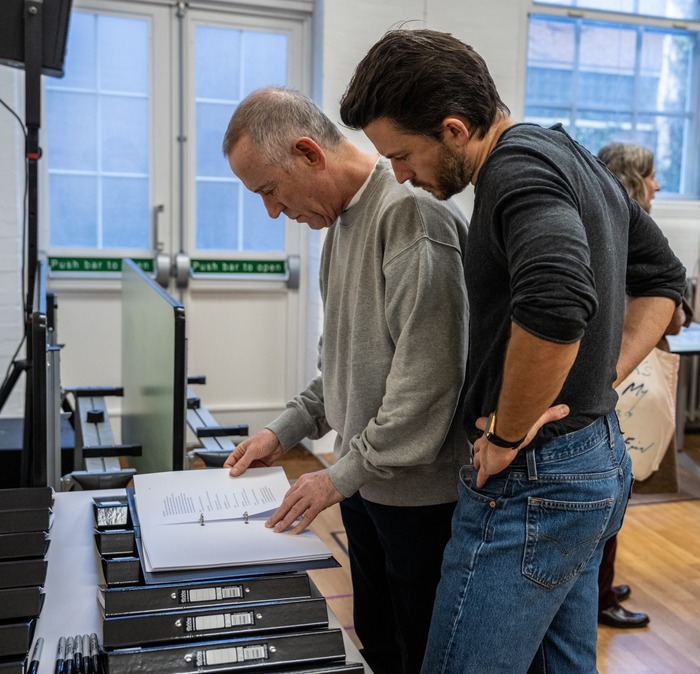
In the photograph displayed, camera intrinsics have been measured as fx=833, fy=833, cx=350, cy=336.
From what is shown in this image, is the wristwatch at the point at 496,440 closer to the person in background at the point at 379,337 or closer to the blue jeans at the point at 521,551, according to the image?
the blue jeans at the point at 521,551

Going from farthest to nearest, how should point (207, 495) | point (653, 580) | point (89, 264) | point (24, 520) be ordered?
point (89, 264) < point (653, 580) < point (207, 495) < point (24, 520)

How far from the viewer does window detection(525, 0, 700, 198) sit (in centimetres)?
450

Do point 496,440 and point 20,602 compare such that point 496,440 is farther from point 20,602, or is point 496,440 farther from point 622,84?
point 622,84

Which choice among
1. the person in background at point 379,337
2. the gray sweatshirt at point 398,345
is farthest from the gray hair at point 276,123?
the gray sweatshirt at point 398,345

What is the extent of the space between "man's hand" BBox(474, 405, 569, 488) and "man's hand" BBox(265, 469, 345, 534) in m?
0.29

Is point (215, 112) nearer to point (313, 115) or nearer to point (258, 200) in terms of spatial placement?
point (258, 200)

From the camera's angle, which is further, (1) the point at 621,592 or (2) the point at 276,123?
(1) the point at 621,592

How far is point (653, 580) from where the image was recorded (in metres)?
2.88

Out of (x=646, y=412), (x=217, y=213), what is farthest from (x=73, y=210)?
(x=646, y=412)

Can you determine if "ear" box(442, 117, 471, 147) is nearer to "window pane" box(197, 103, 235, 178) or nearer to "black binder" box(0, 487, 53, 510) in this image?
"black binder" box(0, 487, 53, 510)

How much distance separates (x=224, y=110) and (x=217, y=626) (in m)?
3.49

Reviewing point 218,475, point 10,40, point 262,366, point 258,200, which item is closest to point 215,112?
point 258,200

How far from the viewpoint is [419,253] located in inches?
49.1

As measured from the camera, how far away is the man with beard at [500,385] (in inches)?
39.4
